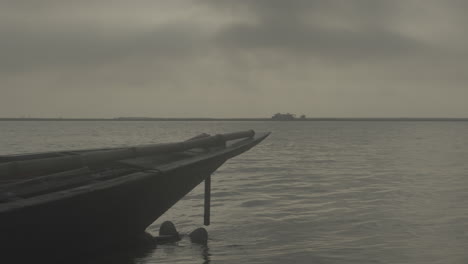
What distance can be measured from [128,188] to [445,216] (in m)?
11.1

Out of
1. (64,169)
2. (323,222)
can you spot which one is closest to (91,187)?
(64,169)

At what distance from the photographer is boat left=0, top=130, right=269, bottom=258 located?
543 centimetres

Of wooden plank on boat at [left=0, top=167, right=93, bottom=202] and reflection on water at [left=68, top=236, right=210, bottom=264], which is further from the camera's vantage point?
reflection on water at [left=68, top=236, right=210, bottom=264]

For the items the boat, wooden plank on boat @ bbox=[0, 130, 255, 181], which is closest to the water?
the boat

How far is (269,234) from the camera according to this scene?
12.0m

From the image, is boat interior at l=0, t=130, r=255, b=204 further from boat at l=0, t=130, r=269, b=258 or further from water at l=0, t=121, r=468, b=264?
water at l=0, t=121, r=468, b=264

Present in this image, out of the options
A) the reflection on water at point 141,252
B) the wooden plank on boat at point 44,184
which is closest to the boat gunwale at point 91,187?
the wooden plank on boat at point 44,184

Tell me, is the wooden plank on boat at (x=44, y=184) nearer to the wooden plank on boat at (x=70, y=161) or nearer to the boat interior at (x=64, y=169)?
the boat interior at (x=64, y=169)

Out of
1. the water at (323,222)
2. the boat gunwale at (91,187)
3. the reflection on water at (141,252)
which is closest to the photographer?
the boat gunwale at (91,187)

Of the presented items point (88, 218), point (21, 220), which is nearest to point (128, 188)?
point (88, 218)

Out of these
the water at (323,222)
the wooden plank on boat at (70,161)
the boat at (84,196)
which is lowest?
the water at (323,222)

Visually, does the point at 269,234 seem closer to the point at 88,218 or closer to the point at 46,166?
the point at 88,218

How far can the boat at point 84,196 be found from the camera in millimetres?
5434

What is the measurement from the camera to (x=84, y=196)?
5.86 meters
